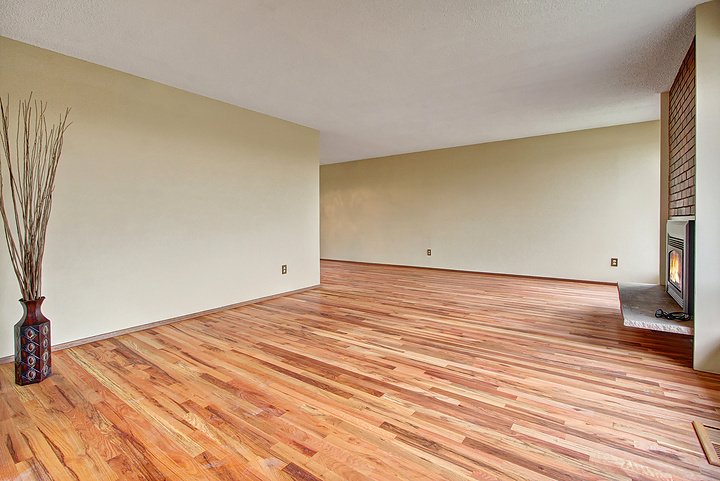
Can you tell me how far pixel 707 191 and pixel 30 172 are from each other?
458 cm

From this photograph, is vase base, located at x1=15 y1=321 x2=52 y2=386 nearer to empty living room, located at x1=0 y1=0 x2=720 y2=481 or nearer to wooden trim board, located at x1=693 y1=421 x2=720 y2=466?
empty living room, located at x1=0 y1=0 x2=720 y2=481

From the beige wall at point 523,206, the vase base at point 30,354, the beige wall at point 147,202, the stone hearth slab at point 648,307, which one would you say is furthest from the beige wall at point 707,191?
the vase base at point 30,354

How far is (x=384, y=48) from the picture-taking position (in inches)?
103

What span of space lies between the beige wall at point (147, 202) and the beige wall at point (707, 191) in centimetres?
391

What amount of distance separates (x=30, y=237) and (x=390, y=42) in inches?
108

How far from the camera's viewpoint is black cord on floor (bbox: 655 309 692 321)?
2463 mm

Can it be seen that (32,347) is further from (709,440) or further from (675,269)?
(675,269)

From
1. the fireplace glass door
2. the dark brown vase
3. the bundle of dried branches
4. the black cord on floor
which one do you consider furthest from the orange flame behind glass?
the bundle of dried branches

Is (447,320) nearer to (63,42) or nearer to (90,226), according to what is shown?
(90,226)

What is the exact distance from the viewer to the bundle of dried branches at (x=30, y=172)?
227 cm

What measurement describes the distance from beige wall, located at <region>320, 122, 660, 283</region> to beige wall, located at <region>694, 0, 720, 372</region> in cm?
322

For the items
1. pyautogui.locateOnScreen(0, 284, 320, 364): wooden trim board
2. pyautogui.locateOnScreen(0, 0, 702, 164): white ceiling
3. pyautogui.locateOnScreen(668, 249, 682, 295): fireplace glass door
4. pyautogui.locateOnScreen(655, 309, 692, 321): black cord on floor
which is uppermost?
pyautogui.locateOnScreen(0, 0, 702, 164): white ceiling

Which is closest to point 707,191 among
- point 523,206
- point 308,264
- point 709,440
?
point 709,440

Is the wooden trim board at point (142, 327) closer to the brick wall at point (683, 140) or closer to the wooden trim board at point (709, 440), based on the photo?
the wooden trim board at point (709, 440)
